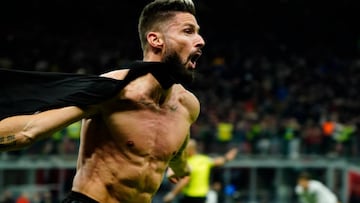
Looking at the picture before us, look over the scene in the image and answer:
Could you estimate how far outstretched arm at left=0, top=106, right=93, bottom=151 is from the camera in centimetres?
270

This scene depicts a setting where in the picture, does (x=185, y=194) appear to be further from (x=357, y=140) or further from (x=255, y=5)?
(x=255, y=5)

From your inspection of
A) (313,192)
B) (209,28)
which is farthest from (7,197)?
(209,28)

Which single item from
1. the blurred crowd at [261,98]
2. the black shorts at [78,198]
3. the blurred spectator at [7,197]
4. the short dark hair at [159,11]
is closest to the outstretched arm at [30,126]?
the black shorts at [78,198]

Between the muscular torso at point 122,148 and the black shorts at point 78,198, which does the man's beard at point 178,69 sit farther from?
the black shorts at point 78,198

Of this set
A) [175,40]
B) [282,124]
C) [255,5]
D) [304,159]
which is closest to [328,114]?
[282,124]

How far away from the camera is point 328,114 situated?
16.8m

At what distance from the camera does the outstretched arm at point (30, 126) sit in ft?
8.84

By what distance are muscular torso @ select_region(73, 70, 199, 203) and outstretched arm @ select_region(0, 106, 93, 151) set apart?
24cm

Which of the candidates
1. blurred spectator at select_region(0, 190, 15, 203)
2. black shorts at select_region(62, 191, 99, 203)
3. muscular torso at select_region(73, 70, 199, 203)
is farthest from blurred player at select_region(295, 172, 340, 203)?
black shorts at select_region(62, 191, 99, 203)

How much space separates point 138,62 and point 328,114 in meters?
14.1

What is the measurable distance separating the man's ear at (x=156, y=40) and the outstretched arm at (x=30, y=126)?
483 mm

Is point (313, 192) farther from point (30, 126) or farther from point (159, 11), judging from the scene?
A: point (30, 126)

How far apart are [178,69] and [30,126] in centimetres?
67

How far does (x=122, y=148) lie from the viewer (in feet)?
10.2
